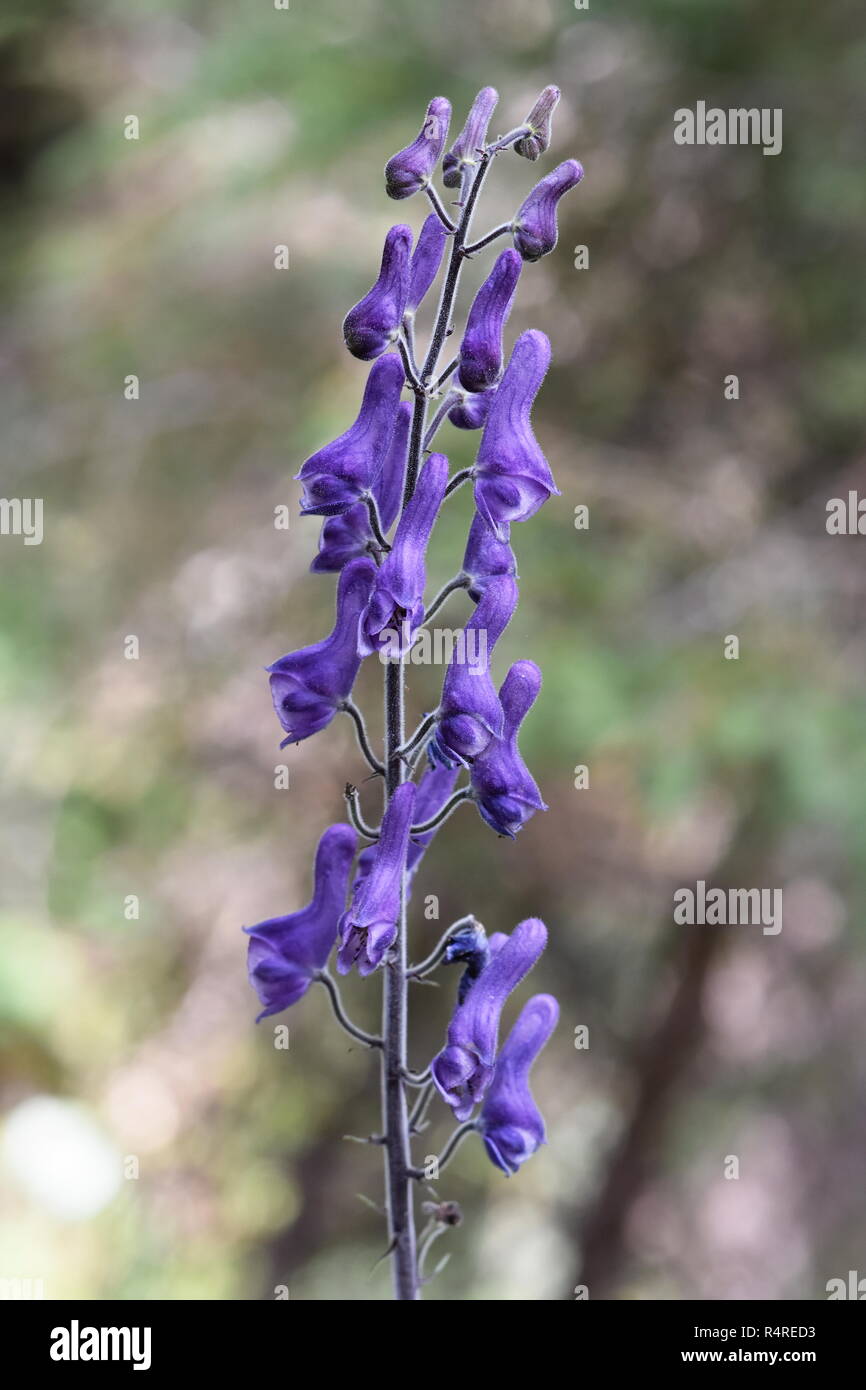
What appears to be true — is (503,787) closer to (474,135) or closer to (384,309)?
(384,309)

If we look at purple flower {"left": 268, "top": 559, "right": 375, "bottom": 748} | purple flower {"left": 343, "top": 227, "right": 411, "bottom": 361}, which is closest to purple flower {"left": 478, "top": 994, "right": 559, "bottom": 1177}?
purple flower {"left": 268, "top": 559, "right": 375, "bottom": 748}

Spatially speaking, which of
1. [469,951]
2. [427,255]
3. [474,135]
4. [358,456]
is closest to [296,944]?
[469,951]

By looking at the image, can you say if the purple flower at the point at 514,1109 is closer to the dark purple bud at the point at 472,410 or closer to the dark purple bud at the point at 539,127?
the dark purple bud at the point at 472,410

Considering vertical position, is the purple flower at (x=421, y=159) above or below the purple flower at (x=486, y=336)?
above

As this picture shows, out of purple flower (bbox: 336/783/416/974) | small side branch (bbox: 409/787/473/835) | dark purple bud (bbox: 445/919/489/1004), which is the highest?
small side branch (bbox: 409/787/473/835)

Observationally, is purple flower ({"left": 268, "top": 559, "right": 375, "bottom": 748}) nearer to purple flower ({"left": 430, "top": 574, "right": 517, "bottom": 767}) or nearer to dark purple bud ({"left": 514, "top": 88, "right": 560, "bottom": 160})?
purple flower ({"left": 430, "top": 574, "right": 517, "bottom": 767})

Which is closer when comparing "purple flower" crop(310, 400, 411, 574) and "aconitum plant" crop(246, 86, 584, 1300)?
"aconitum plant" crop(246, 86, 584, 1300)

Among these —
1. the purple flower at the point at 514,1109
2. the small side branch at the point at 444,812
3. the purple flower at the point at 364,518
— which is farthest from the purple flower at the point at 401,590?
the purple flower at the point at 514,1109
